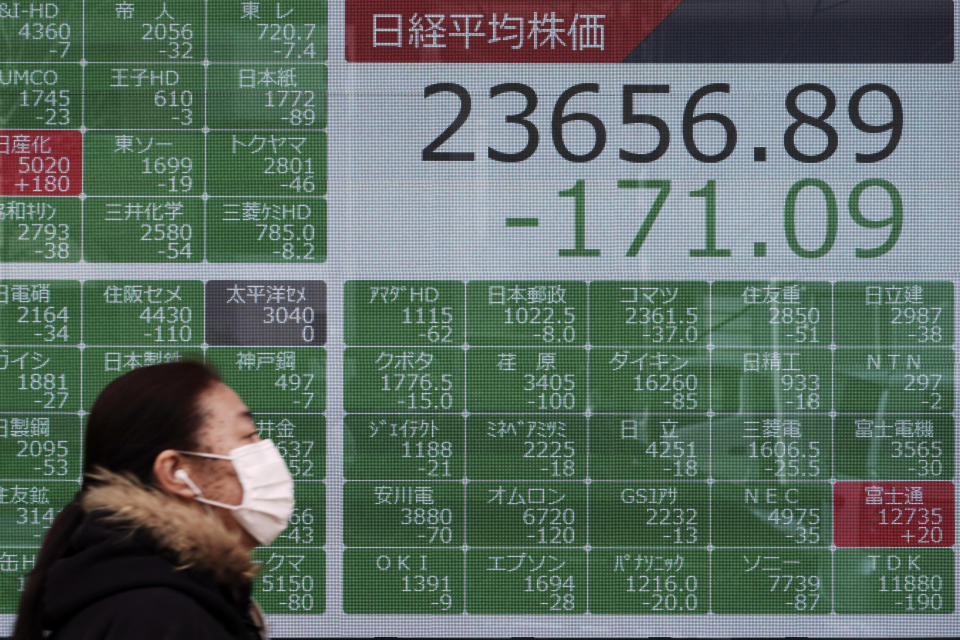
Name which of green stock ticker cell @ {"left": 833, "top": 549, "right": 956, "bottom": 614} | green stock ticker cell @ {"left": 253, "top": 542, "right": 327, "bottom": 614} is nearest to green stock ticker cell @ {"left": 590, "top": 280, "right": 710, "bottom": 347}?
green stock ticker cell @ {"left": 833, "top": 549, "right": 956, "bottom": 614}

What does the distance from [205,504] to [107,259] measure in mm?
1330

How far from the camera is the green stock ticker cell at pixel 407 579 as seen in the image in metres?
2.73

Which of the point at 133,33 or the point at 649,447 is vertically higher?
the point at 133,33

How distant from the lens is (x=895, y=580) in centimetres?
274

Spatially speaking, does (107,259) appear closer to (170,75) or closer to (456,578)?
(170,75)

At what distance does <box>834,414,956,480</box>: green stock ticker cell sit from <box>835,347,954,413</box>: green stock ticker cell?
0.03 m

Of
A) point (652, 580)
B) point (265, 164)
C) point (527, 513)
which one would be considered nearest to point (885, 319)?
point (652, 580)

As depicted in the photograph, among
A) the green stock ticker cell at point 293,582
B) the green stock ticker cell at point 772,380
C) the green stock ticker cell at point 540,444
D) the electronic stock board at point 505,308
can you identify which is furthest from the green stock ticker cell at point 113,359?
the green stock ticker cell at point 772,380

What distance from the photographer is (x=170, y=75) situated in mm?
2752

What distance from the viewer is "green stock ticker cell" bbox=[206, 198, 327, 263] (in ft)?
8.99

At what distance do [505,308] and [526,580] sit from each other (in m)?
0.72

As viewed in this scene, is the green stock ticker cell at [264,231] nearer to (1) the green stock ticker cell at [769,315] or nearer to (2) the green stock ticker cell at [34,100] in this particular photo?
(2) the green stock ticker cell at [34,100]

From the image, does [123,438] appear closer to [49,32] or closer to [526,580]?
[526,580]

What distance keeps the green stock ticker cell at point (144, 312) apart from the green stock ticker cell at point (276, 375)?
0.12m
